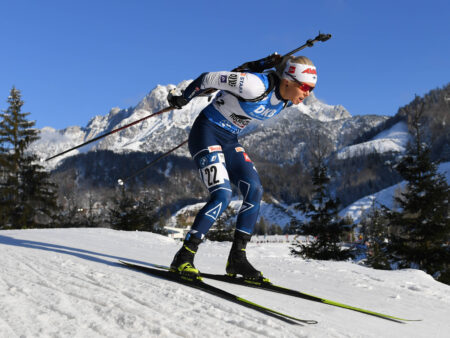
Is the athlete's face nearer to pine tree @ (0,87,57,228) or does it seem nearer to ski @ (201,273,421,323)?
ski @ (201,273,421,323)

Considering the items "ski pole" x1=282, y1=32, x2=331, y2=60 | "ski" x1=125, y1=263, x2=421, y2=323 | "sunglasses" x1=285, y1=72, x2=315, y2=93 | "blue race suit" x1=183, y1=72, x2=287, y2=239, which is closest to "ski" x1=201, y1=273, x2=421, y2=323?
"ski" x1=125, y1=263, x2=421, y2=323

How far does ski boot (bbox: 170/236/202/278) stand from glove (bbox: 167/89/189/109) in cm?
144

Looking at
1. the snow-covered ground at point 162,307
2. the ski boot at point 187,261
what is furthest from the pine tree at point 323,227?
the ski boot at point 187,261

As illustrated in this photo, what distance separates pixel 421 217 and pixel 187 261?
14.9 metres

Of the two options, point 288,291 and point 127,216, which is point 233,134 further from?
point 127,216

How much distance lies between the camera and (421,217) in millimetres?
15758

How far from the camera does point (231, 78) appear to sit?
3.78 m

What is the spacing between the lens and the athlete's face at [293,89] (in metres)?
3.88

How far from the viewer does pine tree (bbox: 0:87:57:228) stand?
2645 cm

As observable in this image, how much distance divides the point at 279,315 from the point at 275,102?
2.25 metres

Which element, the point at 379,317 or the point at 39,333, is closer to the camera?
the point at 39,333

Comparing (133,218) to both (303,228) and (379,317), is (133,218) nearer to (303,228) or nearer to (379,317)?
(303,228)

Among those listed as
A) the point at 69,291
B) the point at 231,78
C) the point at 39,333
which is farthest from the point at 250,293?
the point at 231,78

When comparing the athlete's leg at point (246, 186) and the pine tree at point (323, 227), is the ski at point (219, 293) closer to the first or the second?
the athlete's leg at point (246, 186)
